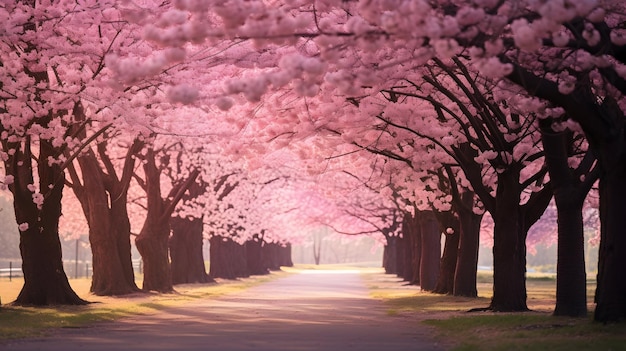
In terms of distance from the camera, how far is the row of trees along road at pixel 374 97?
1226cm

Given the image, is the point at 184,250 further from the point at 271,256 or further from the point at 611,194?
the point at 271,256

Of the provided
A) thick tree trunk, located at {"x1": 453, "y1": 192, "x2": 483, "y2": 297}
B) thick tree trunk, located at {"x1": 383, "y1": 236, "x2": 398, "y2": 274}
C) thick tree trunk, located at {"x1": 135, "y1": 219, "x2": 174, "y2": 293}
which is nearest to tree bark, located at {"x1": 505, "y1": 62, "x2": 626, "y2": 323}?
thick tree trunk, located at {"x1": 453, "y1": 192, "x2": 483, "y2": 297}

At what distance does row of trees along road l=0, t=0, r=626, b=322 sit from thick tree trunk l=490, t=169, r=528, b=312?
0.03 meters

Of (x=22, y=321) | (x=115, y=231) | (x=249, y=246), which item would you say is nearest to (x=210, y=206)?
(x=115, y=231)

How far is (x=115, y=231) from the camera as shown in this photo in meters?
35.5

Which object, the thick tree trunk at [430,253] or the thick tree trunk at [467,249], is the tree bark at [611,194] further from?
the thick tree trunk at [430,253]

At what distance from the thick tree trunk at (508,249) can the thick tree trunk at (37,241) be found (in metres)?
11.4

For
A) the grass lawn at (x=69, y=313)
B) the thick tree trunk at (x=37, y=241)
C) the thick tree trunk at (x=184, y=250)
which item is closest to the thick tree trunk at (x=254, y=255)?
the thick tree trunk at (x=184, y=250)

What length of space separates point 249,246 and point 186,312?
5128 centimetres

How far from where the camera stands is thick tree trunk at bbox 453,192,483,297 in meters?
30.9

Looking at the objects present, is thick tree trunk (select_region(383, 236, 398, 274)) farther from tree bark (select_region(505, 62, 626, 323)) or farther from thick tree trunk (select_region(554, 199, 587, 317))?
tree bark (select_region(505, 62, 626, 323))

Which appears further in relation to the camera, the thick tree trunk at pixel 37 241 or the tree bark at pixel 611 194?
the thick tree trunk at pixel 37 241

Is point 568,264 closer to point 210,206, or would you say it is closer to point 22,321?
point 22,321

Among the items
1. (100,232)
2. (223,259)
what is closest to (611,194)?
(100,232)
